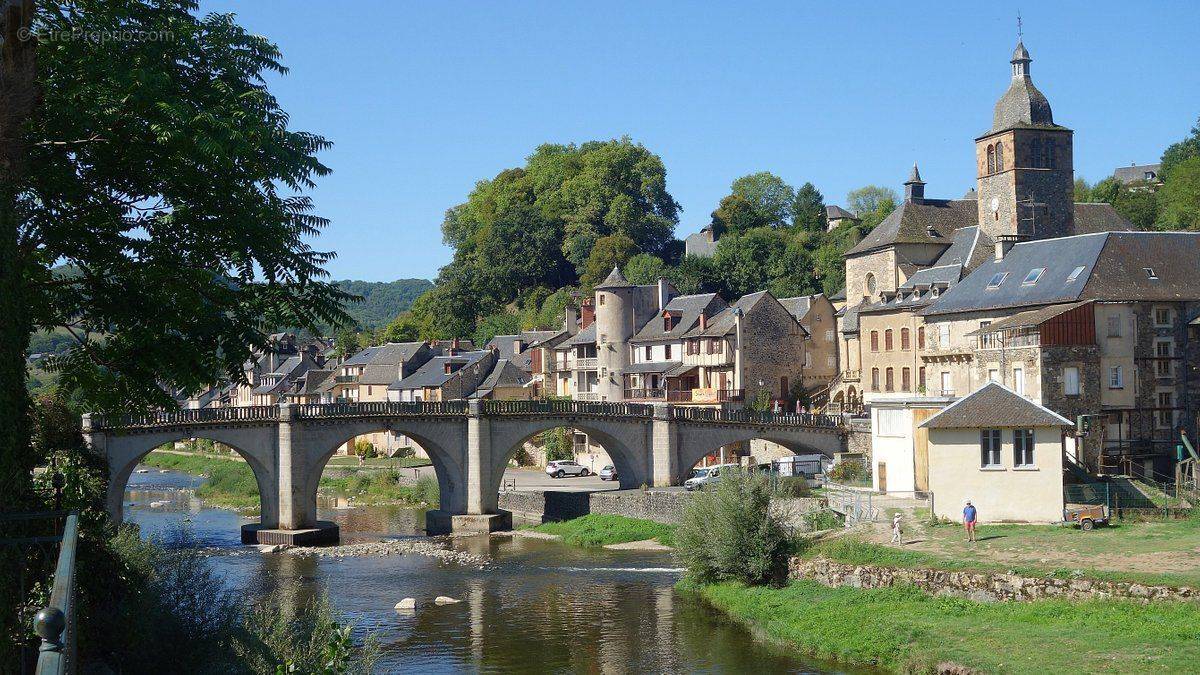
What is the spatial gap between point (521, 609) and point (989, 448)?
560 inches

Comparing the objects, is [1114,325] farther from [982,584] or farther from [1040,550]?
[982,584]

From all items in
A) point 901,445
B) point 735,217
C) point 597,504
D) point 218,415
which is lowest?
point 597,504

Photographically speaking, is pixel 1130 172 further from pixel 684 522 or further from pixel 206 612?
pixel 206 612

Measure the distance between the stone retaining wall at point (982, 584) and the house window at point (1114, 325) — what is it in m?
17.1

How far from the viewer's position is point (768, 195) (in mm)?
104938

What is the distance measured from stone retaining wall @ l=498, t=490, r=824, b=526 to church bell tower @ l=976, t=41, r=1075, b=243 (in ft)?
77.7

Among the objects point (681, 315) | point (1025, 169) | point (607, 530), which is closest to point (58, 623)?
point (607, 530)

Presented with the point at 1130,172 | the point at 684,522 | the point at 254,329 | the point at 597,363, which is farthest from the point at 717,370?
the point at 1130,172

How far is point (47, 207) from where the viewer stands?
11.6m

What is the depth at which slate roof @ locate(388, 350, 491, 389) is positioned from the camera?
7806 cm

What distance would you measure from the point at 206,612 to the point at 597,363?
5150cm

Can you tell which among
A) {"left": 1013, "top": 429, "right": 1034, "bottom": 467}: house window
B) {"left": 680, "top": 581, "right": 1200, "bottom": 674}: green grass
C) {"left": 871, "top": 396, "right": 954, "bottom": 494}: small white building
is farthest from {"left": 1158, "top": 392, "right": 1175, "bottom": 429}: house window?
{"left": 680, "top": 581, "right": 1200, "bottom": 674}: green grass

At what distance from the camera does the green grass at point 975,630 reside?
2089 cm

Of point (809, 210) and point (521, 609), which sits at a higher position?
point (809, 210)
